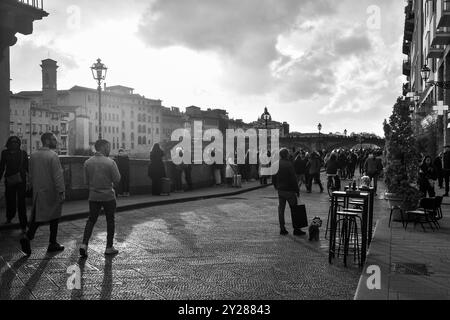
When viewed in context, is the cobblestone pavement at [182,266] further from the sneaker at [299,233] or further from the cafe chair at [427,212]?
the cafe chair at [427,212]

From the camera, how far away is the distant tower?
135 m

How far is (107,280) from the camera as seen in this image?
264 inches

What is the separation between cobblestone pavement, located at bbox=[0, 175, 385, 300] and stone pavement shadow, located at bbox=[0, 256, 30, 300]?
0.01 meters

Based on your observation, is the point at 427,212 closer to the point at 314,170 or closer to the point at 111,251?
the point at 111,251

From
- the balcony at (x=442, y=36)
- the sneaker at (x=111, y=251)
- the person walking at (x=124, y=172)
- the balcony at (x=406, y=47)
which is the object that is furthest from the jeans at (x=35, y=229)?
the balcony at (x=406, y=47)

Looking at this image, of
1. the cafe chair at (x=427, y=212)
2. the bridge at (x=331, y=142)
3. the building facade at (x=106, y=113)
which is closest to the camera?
the cafe chair at (x=427, y=212)

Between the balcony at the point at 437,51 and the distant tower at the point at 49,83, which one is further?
the distant tower at the point at 49,83

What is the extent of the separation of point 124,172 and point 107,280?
1279cm

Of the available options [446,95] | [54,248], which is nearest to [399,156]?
[54,248]

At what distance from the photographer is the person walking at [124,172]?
19156 mm

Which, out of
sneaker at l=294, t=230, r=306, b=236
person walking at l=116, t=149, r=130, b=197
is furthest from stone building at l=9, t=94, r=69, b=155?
sneaker at l=294, t=230, r=306, b=236

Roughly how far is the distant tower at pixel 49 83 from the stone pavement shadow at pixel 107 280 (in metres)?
134

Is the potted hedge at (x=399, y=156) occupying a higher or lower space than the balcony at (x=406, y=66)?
lower
